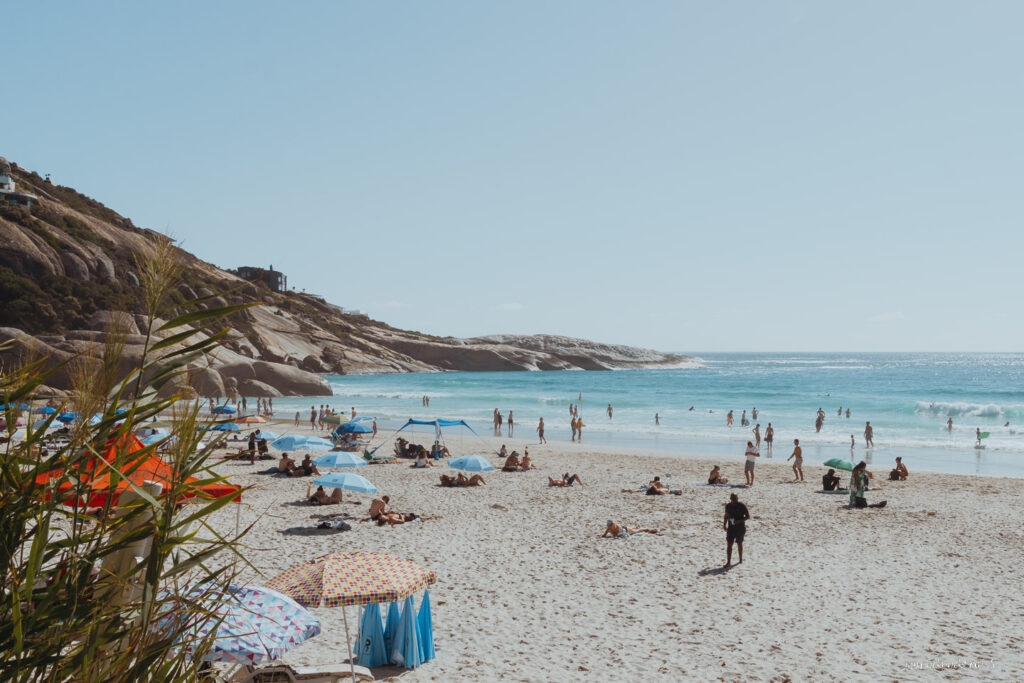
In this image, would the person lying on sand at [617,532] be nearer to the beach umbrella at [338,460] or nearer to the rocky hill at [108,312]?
the beach umbrella at [338,460]

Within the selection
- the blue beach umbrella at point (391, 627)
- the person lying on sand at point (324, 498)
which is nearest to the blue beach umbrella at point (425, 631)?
the blue beach umbrella at point (391, 627)

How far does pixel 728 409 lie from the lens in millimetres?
57062

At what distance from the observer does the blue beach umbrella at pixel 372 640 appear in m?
8.62

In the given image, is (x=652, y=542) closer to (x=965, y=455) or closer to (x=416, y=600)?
(x=416, y=600)

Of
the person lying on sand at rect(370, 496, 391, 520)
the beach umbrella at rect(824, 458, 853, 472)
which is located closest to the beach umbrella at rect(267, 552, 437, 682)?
the person lying on sand at rect(370, 496, 391, 520)

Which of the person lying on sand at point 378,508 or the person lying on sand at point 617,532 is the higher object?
the person lying on sand at point 378,508

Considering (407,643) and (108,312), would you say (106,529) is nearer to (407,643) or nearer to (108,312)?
(407,643)

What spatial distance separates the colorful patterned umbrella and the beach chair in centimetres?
70

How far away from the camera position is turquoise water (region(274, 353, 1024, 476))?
111 feet

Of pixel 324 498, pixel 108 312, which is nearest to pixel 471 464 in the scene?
pixel 324 498

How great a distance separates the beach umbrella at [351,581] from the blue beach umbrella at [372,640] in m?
1.01

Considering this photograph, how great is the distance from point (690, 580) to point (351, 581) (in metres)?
6.51

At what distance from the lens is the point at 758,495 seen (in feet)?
66.2

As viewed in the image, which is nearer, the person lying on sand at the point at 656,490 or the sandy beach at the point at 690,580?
the sandy beach at the point at 690,580
